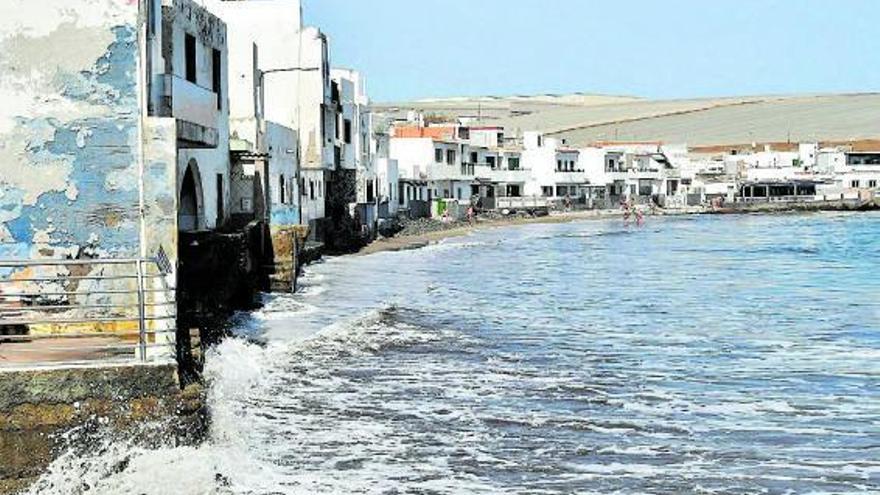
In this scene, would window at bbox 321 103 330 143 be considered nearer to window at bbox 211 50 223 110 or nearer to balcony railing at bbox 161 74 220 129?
window at bbox 211 50 223 110

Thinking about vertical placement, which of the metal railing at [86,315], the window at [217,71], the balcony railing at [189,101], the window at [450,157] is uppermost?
the window at [217,71]

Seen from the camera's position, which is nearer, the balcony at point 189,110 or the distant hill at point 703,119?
the balcony at point 189,110

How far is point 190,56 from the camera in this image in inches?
994

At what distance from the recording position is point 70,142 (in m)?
15.4

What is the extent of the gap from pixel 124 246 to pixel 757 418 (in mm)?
8178

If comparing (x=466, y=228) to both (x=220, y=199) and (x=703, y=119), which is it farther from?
(x=703, y=119)

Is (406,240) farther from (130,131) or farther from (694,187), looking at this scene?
(694,187)

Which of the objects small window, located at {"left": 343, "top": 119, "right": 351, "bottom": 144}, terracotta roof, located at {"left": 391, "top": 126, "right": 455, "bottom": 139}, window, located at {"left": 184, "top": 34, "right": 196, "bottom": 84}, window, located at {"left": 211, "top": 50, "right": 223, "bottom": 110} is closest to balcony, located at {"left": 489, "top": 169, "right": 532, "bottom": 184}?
terracotta roof, located at {"left": 391, "top": 126, "right": 455, "bottom": 139}

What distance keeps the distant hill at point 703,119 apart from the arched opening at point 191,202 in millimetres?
121575

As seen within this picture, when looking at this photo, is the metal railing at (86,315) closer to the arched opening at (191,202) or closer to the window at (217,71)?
the arched opening at (191,202)

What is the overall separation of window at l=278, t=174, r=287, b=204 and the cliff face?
2782 centimetres

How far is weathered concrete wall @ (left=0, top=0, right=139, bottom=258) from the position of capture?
15.4m

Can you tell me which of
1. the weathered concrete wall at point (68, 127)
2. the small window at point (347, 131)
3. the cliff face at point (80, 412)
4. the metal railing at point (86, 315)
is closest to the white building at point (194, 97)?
the weathered concrete wall at point (68, 127)

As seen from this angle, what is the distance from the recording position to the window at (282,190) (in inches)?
1533
